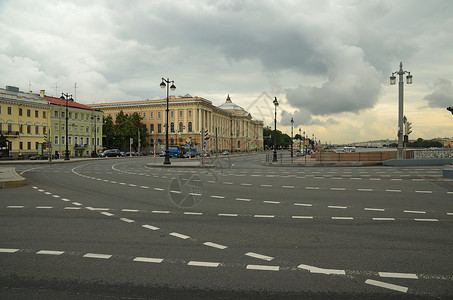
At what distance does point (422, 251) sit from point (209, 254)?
3.78 metres

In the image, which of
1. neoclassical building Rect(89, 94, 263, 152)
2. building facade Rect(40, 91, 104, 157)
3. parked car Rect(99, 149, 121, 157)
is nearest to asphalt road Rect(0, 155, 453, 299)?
parked car Rect(99, 149, 121, 157)

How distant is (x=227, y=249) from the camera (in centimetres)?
597

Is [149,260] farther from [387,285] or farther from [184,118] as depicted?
[184,118]

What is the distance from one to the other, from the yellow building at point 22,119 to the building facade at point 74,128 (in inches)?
109

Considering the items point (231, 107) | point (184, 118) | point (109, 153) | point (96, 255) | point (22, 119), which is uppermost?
point (231, 107)

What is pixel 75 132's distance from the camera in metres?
78.8

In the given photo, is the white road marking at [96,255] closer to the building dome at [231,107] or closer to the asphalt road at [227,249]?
the asphalt road at [227,249]

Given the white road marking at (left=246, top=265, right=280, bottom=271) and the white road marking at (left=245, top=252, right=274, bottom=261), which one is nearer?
the white road marking at (left=246, top=265, right=280, bottom=271)

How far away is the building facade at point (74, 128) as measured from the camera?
7306 centimetres

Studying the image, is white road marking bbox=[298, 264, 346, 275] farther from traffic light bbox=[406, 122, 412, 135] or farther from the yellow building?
the yellow building

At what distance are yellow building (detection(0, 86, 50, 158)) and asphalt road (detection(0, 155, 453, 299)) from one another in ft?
201

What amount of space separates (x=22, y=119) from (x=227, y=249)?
7242 centimetres

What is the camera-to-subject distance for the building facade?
73062 millimetres

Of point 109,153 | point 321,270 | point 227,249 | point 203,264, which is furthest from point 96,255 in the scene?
point 109,153
